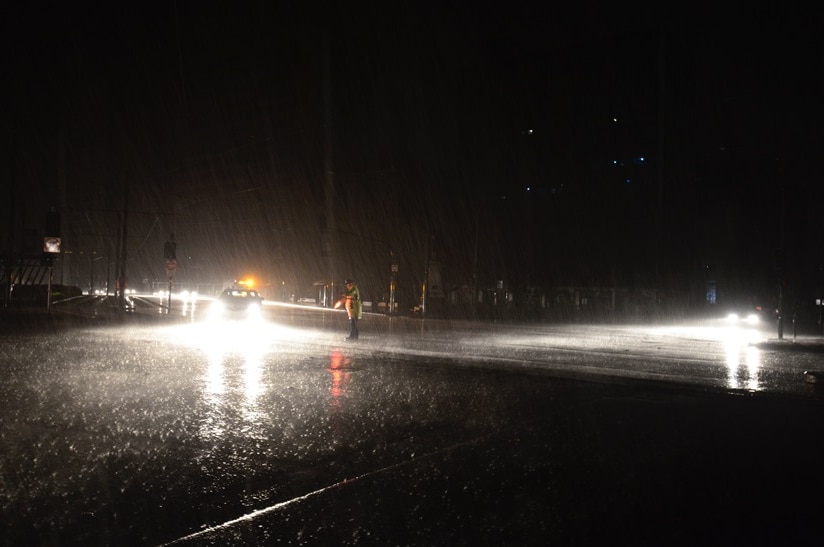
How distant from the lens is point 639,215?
7756 cm

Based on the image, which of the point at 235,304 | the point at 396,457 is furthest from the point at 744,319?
the point at 396,457

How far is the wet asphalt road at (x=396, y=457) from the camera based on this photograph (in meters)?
4.46

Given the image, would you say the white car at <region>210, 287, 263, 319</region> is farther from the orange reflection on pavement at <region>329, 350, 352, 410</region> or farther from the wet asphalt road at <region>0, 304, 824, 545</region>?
the wet asphalt road at <region>0, 304, 824, 545</region>

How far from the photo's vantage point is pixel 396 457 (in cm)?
628

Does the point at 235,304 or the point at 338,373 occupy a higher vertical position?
the point at 235,304

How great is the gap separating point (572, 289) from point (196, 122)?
77.7m

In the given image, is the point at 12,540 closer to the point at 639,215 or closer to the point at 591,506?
the point at 591,506

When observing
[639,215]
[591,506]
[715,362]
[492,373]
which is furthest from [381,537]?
[639,215]

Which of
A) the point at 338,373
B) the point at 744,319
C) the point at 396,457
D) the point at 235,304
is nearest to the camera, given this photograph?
the point at 396,457

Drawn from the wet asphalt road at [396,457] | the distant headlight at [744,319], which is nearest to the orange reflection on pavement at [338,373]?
the wet asphalt road at [396,457]

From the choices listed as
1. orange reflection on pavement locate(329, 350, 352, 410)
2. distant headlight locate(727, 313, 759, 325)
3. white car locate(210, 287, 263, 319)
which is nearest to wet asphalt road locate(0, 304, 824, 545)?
orange reflection on pavement locate(329, 350, 352, 410)

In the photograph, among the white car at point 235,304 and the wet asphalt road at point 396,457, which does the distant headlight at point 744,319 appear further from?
the wet asphalt road at point 396,457

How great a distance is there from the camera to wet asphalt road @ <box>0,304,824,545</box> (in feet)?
14.6

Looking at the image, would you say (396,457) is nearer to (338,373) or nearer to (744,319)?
(338,373)
